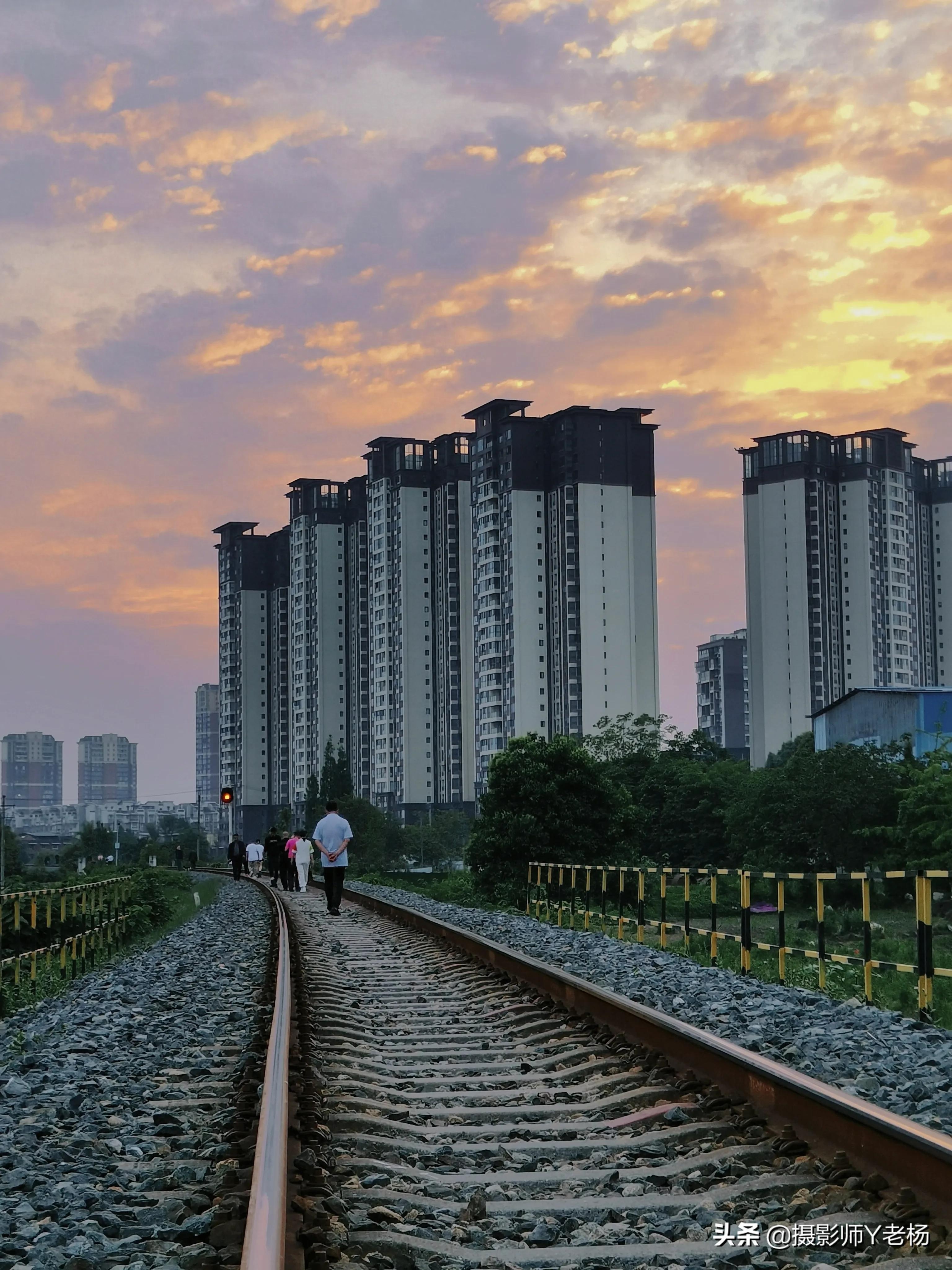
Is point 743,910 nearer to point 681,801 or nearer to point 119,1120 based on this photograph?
point 119,1120

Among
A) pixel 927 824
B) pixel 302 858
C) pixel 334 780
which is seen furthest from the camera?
pixel 334 780

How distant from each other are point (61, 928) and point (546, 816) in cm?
2263

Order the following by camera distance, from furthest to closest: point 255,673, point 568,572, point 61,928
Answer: point 255,673 → point 568,572 → point 61,928

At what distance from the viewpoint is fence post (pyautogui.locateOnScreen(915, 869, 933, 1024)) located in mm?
10000

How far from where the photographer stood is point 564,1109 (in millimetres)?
6676

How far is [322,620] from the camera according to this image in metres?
164

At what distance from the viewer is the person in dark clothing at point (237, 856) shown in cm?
4881

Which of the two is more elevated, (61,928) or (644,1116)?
(644,1116)

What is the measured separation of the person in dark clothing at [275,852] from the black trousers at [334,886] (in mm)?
15577

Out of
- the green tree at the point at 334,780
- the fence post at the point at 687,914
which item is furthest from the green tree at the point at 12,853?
the fence post at the point at 687,914

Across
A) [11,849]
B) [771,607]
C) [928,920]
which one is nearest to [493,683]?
[771,607]

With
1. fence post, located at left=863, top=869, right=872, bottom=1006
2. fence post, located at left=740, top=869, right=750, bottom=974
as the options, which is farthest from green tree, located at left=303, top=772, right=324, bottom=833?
fence post, located at left=863, top=869, right=872, bottom=1006

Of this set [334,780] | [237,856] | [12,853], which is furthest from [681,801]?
[12,853]

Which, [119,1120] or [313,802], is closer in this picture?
[119,1120]
